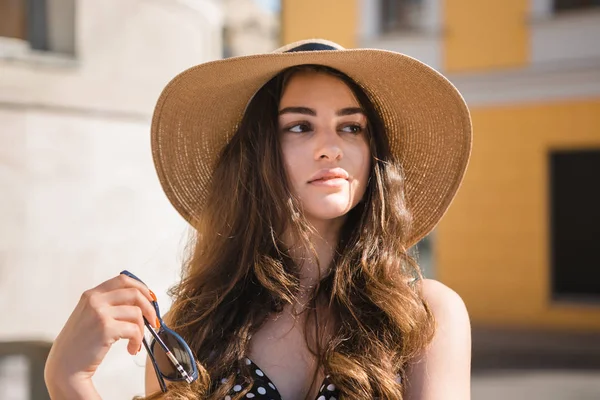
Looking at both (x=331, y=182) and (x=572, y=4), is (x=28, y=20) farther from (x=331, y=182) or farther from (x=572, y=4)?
(x=572, y=4)

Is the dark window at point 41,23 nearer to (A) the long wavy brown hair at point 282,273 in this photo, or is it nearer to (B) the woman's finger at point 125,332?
(A) the long wavy brown hair at point 282,273

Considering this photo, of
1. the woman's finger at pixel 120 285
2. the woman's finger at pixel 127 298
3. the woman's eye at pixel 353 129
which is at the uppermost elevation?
the woman's eye at pixel 353 129

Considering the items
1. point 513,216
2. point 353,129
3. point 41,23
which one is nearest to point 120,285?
point 353,129

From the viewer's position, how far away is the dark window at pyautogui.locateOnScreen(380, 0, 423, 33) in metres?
10.6

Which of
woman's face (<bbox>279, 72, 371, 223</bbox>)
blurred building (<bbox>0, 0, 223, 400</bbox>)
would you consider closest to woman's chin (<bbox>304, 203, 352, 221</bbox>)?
woman's face (<bbox>279, 72, 371, 223</bbox>)

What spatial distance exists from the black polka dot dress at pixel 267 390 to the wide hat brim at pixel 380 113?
54cm

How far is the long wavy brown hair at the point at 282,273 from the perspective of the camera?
1.79m

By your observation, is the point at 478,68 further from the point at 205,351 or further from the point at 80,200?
the point at 205,351

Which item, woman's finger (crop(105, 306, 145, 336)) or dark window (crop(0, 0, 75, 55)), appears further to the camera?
dark window (crop(0, 0, 75, 55))

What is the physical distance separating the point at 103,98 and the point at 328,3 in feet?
26.7

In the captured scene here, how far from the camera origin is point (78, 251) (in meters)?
3.30

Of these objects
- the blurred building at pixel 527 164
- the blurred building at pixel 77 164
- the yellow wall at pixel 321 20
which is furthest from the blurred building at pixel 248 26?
the blurred building at pixel 77 164

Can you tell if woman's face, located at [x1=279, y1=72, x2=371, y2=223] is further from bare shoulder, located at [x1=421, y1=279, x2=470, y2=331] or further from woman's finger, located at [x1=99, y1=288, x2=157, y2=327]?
woman's finger, located at [x1=99, y1=288, x2=157, y2=327]

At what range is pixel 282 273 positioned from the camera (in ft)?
6.37
